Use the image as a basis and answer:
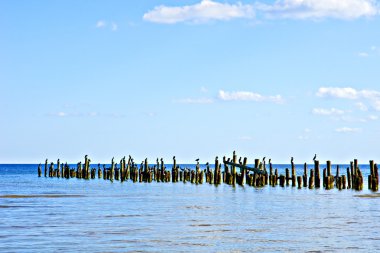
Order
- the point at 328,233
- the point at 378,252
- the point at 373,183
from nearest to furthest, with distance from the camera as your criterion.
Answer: the point at 378,252
the point at 328,233
the point at 373,183

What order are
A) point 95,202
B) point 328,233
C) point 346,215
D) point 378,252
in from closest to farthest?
point 378,252
point 328,233
point 346,215
point 95,202

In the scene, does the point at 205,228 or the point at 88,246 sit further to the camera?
the point at 205,228

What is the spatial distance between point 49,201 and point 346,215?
1639 centimetres

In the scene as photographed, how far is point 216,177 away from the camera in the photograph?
61.9 meters

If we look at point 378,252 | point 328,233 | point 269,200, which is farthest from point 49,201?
point 378,252

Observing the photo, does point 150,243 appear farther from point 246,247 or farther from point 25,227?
point 25,227

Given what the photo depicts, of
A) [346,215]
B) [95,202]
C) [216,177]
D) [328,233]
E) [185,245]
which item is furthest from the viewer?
[216,177]

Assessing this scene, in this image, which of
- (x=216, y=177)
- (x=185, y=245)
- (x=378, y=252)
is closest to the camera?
(x=378, y=252)

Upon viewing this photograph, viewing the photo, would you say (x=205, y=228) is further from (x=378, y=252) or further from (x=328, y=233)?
(x=378, y=252)

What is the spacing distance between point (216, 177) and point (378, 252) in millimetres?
42996

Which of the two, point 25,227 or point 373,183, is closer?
point 25,227

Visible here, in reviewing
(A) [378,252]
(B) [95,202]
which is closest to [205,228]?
(A) [378,252]

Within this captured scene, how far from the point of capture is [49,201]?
39531 millimetres

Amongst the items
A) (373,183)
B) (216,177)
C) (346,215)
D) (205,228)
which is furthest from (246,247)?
(216,177)
